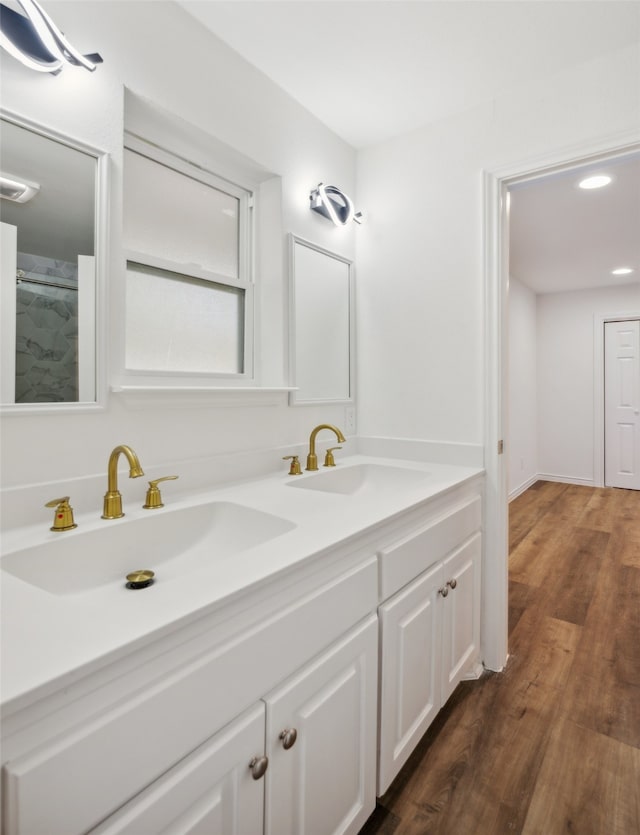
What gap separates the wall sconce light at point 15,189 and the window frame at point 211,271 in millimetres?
276

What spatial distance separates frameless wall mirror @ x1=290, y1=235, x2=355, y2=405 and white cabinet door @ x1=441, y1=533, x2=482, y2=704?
0.85 metres

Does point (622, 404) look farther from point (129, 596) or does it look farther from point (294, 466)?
point (129, 596)

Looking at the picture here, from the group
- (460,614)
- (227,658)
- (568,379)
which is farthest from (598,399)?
(227,658)

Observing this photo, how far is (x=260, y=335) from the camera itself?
5.81 ft

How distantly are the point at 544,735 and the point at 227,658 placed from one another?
139 centimetres

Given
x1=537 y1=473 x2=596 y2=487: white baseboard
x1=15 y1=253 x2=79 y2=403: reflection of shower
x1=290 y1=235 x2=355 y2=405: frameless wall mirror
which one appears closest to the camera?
x1=15 y1=253 x2=79 y2=403: reflection of shower

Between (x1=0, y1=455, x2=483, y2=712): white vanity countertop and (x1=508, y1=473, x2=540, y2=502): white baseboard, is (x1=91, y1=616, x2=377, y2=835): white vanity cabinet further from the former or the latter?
(x1=508, y1=473, x2=540, y2=502): white baseboard

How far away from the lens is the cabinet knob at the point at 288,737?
84 centimetres

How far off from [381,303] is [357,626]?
58.3 inches

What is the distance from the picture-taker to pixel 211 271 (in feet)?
5.27

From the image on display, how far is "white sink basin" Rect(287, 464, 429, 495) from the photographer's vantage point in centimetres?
172

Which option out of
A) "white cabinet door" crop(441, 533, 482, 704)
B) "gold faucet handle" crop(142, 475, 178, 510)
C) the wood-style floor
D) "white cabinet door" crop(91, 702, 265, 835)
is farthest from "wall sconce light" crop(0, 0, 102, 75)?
the wood-style floor

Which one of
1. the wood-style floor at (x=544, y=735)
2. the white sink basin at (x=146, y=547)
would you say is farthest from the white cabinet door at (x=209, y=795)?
the wood-style floor at (x=544, y=735)

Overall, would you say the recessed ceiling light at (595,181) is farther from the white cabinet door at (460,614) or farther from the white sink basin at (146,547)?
the white sink basin at (146,547)
